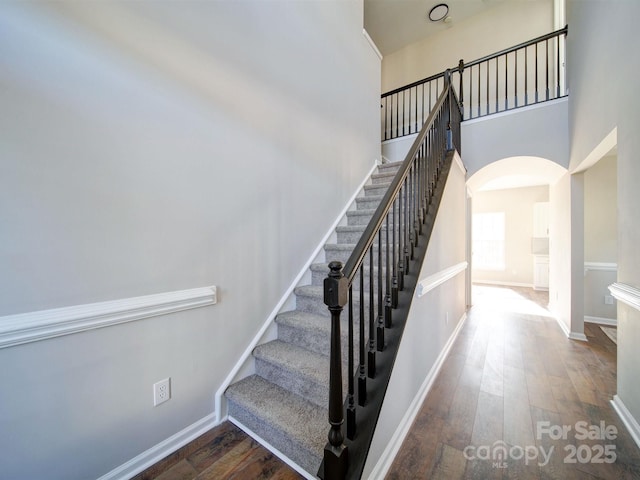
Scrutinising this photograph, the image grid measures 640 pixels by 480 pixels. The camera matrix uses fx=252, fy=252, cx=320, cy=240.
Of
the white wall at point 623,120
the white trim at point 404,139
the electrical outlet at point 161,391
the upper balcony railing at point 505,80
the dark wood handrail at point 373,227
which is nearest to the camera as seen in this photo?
the dark wood handrail at point 373,227

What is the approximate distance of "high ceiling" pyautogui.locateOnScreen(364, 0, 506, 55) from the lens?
4.16 metres

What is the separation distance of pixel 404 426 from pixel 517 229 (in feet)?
23.4

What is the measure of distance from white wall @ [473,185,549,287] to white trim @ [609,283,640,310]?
5.67 m

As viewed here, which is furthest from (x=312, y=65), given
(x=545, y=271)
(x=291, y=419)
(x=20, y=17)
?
(x=545, y=271)

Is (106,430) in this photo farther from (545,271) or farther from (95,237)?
(545,271)

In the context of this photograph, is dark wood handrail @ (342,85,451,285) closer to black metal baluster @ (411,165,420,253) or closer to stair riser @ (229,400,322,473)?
Result: black metal baluster @ (411,165,420,253)

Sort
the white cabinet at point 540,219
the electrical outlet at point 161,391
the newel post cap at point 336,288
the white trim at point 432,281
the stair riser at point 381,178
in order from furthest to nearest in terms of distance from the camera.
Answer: the white cabinet at point 540,219 → the stair riser at point 381,178 → the white trim at point 432,281 → the electrical outlet at point 161,391 → the newel post cap at point 336,288

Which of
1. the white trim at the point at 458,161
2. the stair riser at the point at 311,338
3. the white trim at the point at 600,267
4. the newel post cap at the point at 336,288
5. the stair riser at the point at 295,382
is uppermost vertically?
the white trim at the point at 458,161

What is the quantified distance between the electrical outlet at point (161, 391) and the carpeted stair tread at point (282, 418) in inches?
14.5

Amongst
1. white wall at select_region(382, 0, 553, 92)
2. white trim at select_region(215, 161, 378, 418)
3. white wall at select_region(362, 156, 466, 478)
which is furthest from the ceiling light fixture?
white trim at select_region(215, 161, 378, 418)

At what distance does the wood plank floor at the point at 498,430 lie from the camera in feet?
4.24

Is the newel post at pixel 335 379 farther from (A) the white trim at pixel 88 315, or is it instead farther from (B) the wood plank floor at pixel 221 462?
(A) the white trim at pixel 88 315

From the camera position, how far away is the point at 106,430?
1156mm

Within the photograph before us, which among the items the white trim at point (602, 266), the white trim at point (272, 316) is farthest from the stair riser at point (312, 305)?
the white trim at point (602, 266)
